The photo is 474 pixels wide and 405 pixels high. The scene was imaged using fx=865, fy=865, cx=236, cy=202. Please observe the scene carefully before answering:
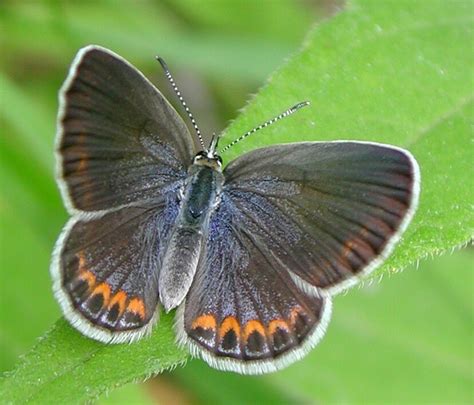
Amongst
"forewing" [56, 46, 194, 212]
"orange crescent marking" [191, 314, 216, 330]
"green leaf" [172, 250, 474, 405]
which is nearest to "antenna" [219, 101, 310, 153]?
"forewing" [56, 46, 194, 212]

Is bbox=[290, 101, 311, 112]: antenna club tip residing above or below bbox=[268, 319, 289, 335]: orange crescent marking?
above

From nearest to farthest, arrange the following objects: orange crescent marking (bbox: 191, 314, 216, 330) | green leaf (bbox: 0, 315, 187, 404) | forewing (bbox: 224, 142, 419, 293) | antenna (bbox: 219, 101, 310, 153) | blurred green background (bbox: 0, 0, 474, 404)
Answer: green leaf (bbox: 0, 315, 187, 404) < forewing (bbox: 224, 142, 419, 293) < orange crescent marking (bbox: 191, 314, 216, 330) < antenna (bbox: 219, 101, 310, 153) < blurred green background (bbox: 0, 0, 474, 404)

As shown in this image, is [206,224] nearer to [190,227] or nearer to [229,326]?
[190,227]

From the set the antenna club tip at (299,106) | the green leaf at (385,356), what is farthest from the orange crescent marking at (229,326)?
the green leaf at (385,356)

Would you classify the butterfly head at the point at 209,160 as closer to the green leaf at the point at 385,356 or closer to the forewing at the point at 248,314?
the forewing at the point at 248,314

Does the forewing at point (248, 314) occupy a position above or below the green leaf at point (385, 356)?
above

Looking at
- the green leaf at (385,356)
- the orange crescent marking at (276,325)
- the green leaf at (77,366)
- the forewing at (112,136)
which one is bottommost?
the green leaf at (385,356)

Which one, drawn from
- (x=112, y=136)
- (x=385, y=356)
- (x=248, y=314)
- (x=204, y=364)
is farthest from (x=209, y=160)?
(x=385, y=356)

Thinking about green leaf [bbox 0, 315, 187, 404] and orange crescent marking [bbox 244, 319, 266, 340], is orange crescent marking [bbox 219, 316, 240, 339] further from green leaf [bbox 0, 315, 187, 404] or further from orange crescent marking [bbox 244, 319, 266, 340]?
green leaf [bbox 0, 315, 187, 404]
